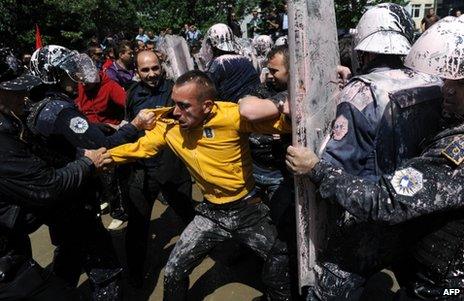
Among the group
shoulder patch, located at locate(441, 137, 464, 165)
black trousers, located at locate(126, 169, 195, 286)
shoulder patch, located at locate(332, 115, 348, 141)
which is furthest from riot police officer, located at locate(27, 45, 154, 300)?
shoulder patch, located at locate(441, 137, 464, 165)

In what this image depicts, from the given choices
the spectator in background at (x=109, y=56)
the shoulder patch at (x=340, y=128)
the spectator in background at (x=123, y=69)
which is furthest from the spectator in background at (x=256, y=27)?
the shoulder patch at (x=340, y=128)

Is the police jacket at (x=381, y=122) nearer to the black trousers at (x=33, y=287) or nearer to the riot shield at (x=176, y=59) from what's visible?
the black trousers at (x=33, y=287)

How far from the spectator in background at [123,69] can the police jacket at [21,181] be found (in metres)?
3.59

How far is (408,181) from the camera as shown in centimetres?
150

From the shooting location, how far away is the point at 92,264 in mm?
2785

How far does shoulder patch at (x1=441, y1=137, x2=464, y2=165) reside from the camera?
1.41 meters

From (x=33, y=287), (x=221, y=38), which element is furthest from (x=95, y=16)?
(x=33, y=287)

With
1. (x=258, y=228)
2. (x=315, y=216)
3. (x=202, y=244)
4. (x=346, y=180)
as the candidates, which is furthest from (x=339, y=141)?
(x=202, y=244)

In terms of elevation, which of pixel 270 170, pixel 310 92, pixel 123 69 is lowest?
pixel 270 170

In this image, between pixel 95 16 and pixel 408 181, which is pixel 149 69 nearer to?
pixel 408 181

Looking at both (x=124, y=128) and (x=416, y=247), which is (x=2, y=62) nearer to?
(x=124, y=128)

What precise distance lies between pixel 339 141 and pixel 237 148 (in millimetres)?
920

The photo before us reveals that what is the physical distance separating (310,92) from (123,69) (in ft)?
15.0

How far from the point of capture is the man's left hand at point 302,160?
182 centimetres
